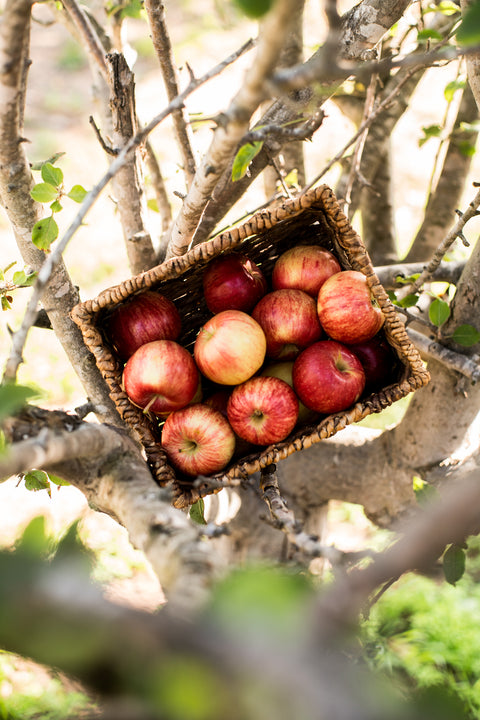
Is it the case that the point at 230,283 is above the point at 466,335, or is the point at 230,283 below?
above

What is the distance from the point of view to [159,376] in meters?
1.09

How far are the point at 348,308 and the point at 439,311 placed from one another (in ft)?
1.03

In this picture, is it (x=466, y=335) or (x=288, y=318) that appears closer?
(x=288, y=318)

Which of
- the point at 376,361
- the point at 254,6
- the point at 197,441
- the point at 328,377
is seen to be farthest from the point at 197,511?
the point at 254,6

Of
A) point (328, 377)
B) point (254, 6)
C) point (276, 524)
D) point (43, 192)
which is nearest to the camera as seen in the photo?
point (254, 6)

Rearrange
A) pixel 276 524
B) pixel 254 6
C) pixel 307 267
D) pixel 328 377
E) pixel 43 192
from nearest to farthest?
1. pixel 254 6
2. pixel 276 524
3. pixel 43 192
4. pixel 328 377
5. pixel 307 267

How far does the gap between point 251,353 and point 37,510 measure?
1.57 metres

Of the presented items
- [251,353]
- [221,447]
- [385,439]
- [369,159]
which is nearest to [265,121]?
[251,353]

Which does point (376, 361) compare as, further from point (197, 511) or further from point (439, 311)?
point (197, 511)

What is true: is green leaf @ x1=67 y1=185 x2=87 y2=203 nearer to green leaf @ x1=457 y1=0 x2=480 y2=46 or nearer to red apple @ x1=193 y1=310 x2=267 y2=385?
red apple @ x1=193 y1=310 x2=267 y2=385

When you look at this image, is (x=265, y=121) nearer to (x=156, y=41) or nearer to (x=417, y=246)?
(x=156, y=41)

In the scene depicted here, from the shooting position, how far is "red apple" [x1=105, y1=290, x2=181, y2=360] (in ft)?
3.84

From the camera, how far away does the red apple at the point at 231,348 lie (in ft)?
3.68

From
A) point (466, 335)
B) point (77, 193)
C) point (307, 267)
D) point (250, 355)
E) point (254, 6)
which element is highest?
point (77, 193)
